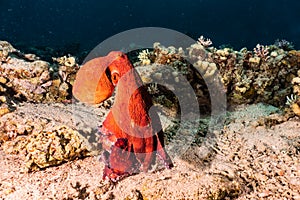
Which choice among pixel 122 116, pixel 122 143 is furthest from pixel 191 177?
pixel 122 116

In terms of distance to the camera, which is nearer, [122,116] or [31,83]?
[122,116]

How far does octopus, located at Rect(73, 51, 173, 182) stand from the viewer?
7.68 feet

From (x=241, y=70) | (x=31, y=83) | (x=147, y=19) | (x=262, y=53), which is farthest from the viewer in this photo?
(x=147, y=19)

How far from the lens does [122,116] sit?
105 inches

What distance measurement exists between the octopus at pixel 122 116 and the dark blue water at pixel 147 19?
2661cm

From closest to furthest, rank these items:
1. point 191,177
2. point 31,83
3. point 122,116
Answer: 1. point 122,116
2. point 191,177
3. point 31,83

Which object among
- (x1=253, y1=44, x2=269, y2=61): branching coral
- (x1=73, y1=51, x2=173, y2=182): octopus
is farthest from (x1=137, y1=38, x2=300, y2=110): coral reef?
(x1=73, y1=51, x2=173, y2=182): octopus

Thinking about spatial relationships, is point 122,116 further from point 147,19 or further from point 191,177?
point 147,19

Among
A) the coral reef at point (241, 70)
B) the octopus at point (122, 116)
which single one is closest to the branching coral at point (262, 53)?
the coral reef at point (241, 70)

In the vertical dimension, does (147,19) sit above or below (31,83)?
above

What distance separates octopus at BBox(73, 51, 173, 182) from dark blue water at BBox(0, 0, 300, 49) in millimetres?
26614

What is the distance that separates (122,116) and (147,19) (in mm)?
47786

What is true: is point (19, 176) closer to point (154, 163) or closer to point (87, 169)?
point (87, 169)

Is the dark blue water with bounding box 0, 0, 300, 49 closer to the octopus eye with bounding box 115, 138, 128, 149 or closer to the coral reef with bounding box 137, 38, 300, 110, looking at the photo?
the coral reef with bounding box 137, 38, 300, 110
